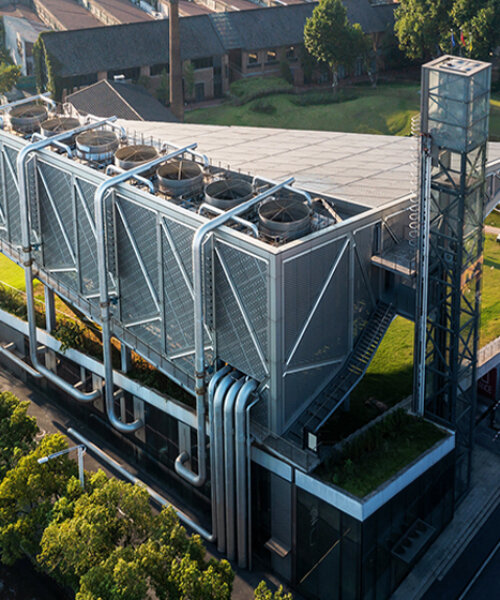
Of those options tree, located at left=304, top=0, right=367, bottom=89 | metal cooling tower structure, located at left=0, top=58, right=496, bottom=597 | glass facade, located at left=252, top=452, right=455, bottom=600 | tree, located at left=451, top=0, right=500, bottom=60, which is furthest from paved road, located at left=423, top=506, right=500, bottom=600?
tree, located at left=304, top=0, right=367, bottom=89

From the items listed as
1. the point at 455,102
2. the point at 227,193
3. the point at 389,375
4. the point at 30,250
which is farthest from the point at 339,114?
the point at 455,102

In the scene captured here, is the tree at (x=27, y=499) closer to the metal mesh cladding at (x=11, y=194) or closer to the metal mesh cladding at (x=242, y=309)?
the metal mesh cladding at (x=242, y=309)

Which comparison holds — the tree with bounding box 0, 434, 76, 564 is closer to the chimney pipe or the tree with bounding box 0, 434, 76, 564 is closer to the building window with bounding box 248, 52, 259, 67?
the chimney pipe

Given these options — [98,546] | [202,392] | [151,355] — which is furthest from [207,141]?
[98,546]

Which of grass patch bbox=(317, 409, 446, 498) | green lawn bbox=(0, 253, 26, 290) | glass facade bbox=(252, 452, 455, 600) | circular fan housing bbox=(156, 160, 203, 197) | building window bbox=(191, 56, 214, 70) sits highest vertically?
building window bbox=(191, 56, 214, 70)

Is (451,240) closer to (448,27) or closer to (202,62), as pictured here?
(448,27)

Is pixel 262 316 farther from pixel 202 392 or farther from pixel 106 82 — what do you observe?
pixel 106 82
